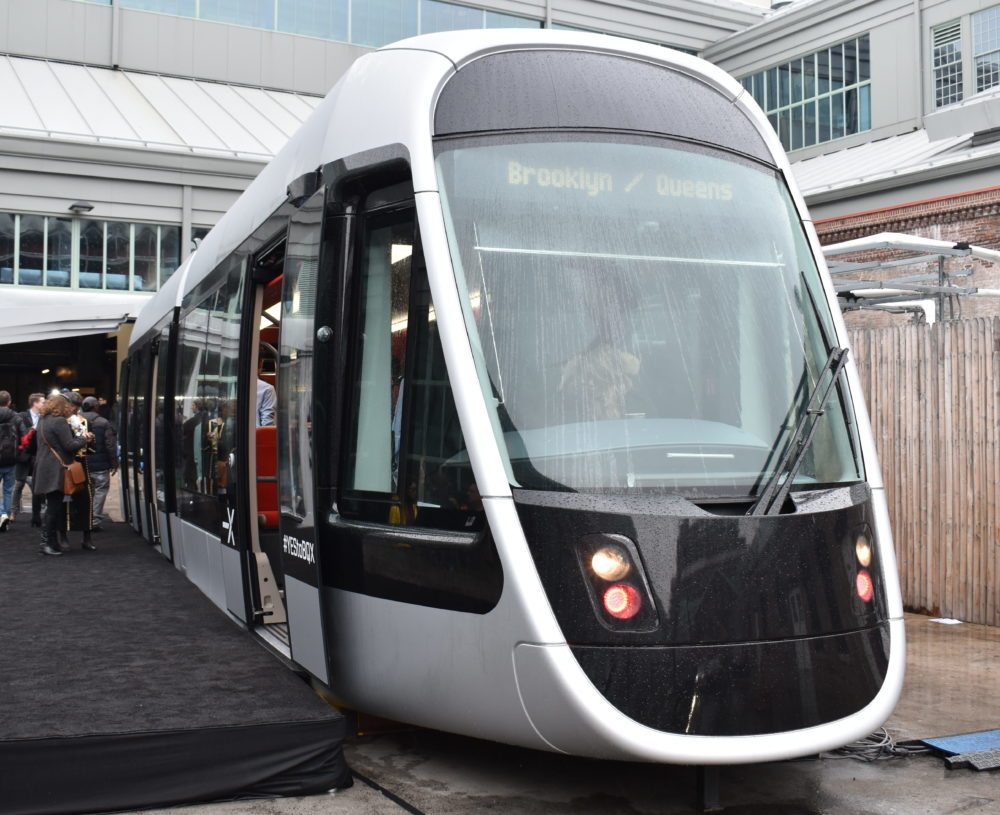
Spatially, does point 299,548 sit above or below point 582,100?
below

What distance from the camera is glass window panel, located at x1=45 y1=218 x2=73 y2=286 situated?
27.1 meters

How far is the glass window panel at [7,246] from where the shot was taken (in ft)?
86.8

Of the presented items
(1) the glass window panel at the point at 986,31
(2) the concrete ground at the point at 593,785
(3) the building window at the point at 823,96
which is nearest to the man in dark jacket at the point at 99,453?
(2) the concrete ground at the point at 593,785

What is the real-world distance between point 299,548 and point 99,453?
1063 cm

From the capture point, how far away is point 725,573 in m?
4.24

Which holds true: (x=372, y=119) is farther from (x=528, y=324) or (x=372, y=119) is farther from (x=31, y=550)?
(x=31, y=550)

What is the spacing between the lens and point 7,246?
87.3ft

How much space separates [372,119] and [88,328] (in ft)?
58.1

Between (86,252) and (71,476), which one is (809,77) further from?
(71,476)

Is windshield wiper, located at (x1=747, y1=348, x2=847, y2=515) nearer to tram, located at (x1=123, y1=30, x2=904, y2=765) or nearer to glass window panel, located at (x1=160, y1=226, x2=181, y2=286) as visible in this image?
tram, located at (x1=123, y1=30, x2=904, y2=765)

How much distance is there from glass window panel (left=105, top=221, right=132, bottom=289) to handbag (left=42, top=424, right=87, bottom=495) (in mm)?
17299

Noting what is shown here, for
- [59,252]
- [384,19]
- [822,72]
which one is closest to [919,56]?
[822,72]

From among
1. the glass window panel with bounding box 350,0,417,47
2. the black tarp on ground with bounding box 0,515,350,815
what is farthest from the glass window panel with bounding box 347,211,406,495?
the glass window panel with bounding box 350,0,417,47

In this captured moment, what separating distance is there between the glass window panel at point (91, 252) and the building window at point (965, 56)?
20.3 m
